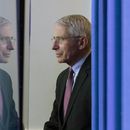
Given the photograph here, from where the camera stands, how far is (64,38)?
3.97ft

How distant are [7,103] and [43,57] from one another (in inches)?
14.4

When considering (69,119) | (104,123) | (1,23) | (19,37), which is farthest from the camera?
(19,37)

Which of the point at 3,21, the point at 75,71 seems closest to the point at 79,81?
the point at 75,71

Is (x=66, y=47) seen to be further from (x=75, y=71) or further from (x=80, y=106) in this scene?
(x=80, y=106)

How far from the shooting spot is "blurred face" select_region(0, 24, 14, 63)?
1247 mm

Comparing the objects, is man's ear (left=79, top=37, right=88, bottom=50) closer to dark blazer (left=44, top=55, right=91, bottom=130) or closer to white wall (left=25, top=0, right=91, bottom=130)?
dark blazer (left=44, top=55, right=91, bottom=130)

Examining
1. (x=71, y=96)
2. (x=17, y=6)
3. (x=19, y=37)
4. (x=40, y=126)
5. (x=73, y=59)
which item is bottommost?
(x=40, y=126)

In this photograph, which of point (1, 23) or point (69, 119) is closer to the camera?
point (69, 119)

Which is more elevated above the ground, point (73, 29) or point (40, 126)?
point (73, 29)

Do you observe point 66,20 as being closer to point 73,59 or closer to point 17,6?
point 73,59

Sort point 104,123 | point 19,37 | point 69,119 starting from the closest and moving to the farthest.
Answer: point 104,123 → point 69,119 → point 19,37

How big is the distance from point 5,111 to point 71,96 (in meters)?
0.31

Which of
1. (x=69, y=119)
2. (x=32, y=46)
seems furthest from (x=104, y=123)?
(x=32, y=46)

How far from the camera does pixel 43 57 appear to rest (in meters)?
1.50
